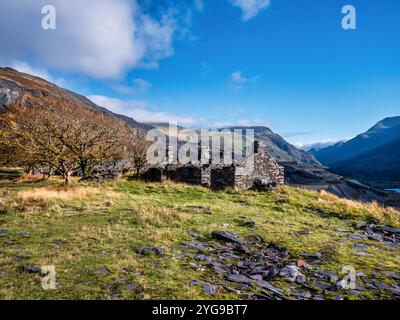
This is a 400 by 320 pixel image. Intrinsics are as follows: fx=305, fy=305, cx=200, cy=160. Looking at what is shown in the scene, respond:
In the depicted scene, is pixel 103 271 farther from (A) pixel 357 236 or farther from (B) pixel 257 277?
(A) pixel 357 236

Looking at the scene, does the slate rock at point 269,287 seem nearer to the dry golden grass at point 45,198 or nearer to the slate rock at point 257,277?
the slate rock at point 257,277

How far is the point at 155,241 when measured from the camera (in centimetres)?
1073

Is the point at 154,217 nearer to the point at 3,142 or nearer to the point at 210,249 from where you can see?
the point at 210,249

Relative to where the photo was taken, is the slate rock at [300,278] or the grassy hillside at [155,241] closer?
the grassy hillside at [155,241]

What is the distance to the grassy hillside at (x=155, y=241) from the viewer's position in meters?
7.08

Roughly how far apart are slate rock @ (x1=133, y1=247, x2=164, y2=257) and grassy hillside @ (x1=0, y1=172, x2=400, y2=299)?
0.19 m

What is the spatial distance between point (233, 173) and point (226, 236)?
1503 centimetres

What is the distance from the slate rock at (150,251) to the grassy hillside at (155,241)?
0.19 meters

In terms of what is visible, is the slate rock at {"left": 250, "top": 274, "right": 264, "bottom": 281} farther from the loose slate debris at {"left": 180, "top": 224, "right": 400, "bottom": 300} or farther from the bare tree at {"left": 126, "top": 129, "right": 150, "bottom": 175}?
the bare tree at {"left": 126, "top": 129, "right": 150, "bottom": 175}

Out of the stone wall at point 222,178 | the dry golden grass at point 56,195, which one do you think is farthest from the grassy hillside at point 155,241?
the stone wall at point 222,178
